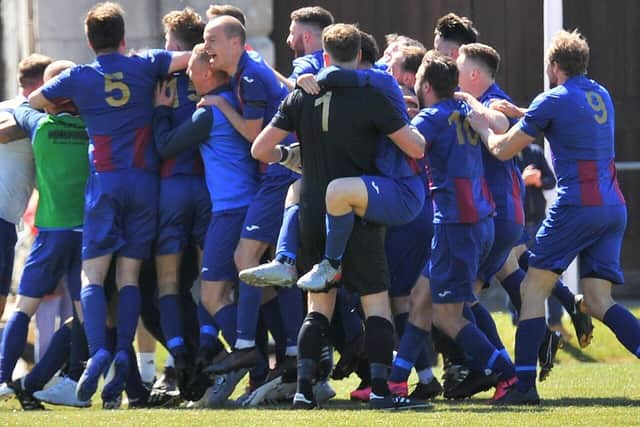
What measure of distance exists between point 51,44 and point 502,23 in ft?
12.5

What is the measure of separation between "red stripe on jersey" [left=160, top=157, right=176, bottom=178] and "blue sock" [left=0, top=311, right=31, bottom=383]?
122 cm

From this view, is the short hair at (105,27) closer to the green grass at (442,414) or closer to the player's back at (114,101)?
the player's back at (114,101)

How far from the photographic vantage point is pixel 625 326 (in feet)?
29.2

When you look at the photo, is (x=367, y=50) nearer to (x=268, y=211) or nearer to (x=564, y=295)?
(x=268, y=211)

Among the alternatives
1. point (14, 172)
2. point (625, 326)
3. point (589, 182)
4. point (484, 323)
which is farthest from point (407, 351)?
point (14, 172)

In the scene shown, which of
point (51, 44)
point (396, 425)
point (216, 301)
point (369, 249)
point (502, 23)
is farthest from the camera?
point (502, 23)

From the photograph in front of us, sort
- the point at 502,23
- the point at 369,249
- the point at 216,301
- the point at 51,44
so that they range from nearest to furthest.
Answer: the point at 369,249 < the point at 216,301 < the point at 51,44 < the point at 502,23

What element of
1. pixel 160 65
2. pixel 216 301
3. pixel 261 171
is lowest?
pixel 216 301

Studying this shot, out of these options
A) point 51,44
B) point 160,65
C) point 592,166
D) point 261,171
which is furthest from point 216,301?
point 51,44

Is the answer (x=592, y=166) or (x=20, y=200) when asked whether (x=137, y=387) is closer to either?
(x=20, y=200)

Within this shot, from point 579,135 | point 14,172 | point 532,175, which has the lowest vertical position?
point 532,175

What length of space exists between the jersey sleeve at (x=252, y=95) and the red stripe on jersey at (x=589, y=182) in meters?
1.81

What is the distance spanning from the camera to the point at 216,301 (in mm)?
9352

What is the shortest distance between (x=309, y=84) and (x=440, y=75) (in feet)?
2.64
